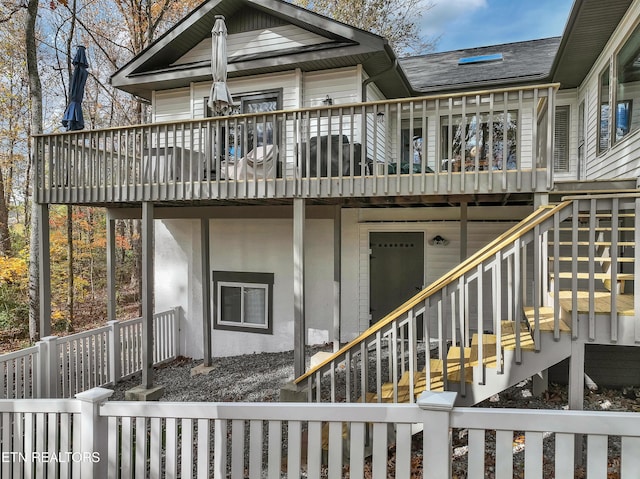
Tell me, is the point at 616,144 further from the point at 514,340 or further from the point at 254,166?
the point at 254,166

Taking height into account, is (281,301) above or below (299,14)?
below

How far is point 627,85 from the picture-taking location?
539 cm

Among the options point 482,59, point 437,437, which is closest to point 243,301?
point 437,437

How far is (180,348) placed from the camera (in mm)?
8508

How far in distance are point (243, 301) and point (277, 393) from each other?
2.73 m

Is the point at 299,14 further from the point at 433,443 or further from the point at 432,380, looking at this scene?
the point at 433,443

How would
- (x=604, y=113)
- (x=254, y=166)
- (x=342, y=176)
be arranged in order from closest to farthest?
(x=342, y=176), (x=254, y=166), (x=604, y=113)

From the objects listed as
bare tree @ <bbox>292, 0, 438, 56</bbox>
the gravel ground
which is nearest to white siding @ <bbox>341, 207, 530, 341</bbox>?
the gravel ground

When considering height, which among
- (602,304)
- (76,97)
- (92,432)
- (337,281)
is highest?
(76,97)

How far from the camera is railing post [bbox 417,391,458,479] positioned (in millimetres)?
1957

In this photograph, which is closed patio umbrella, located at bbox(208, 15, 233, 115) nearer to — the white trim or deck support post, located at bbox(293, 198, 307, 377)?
deck support post, located at bbox(293, 198, 307, 377)

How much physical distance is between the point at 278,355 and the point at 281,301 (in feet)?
3.46

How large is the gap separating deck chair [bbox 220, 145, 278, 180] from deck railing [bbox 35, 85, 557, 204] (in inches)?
0.6

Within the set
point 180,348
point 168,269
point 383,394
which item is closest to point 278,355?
point 180,348
